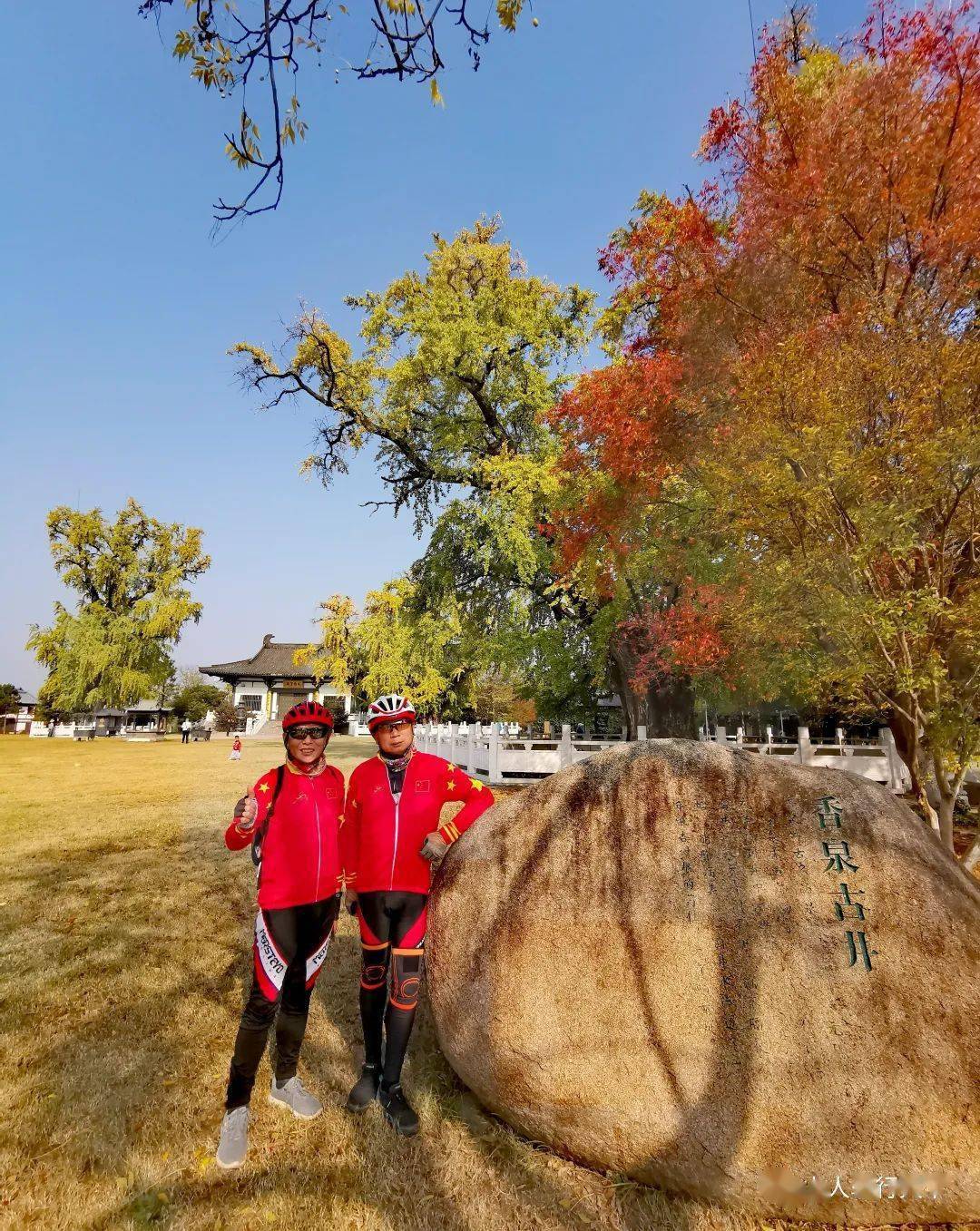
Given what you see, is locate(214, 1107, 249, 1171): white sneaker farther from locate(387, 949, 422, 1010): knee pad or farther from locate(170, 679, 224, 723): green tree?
locate(170, 679, 224, 723): green tree

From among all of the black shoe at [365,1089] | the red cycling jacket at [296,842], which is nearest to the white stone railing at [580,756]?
the black shoe at [365,1089]

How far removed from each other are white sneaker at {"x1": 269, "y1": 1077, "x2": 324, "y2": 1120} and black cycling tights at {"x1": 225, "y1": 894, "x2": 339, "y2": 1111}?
42mm

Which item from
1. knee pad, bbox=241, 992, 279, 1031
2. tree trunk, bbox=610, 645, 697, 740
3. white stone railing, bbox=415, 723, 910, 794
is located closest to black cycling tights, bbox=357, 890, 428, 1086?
knee pad, bbox=241, 992, 279, 1031

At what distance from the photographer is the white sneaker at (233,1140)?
2801 mm

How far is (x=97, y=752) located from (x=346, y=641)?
11.1 metres

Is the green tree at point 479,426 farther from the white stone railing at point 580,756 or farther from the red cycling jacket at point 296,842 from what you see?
the red cycling jacket at point 296,842

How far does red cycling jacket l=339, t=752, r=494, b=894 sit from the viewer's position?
3.27 meters

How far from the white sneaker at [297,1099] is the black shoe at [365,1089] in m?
0.18

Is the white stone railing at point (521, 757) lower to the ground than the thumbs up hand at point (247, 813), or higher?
lower

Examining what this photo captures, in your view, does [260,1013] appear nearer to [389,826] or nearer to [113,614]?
[389,826]

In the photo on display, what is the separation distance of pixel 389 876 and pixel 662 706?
13.3m

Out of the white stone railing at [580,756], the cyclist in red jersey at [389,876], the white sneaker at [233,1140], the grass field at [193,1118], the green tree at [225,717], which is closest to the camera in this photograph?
the grass field at [193,1118]

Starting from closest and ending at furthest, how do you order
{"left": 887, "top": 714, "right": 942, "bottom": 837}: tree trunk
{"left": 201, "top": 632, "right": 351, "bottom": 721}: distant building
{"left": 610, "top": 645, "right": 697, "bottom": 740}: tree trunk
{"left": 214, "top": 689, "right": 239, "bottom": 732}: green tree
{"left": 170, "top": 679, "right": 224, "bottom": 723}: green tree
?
{"left": 887, "top": 714, "right": 942, "bottom": 837}: tree trunk
{"left": 610, "top": 645, "right": 697, "bottom": 740}: tree trunk
{"left": 214, "top": 689, "right": 239, "bottom": 732}: green tree
{"left": 170, "top": 679, "right": 224, "bottom": 723}: green tree
{"left": 201, "top": 632, "right": 351, "bottom": 721}: distant building

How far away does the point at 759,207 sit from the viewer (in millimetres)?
9250
